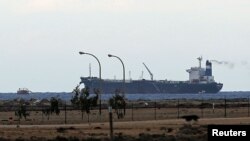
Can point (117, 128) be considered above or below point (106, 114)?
below

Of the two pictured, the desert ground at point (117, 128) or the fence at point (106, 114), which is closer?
the desert ground at point (117, 128)

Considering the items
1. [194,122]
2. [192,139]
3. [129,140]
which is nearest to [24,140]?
[129,140]

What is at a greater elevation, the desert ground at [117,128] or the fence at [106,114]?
the fence at [106,114]

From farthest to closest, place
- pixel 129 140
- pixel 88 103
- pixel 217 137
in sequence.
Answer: pixel 88 103
pixel 129 140
pixel 217 137

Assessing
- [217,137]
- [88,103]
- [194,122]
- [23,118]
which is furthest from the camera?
[23,118]

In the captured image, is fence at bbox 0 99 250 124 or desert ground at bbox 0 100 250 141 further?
fence at bbox 0 99 250 124

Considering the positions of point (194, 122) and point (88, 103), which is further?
point (88, 103)

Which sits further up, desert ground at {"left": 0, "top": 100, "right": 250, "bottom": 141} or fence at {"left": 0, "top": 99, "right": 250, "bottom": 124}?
fence at {"left": 0, "top": 99, "right": 250, "bottom": 124}

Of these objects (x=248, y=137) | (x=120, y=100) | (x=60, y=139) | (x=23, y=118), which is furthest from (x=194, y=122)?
(x=248, y=137)

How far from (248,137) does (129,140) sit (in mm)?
20025

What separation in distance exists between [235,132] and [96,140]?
20.6 meters

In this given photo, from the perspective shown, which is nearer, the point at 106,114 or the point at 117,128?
the point at 117,128

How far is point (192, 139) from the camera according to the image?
32375 mm

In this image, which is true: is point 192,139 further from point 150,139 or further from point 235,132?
point 235,132
